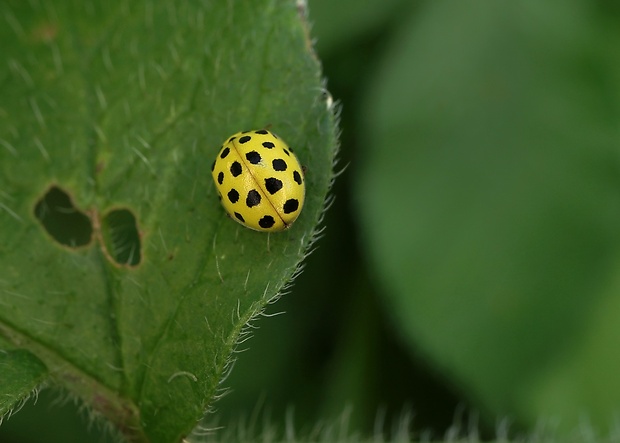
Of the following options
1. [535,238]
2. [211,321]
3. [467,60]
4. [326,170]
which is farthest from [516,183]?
[211,321]

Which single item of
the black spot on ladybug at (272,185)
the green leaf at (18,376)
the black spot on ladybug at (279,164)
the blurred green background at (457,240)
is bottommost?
the blurred green background at (457,240)

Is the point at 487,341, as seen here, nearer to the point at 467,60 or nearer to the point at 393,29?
the point at 467,60

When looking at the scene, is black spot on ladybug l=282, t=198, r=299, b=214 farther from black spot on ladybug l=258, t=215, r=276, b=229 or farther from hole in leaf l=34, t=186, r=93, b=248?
hole in leaf l=34, t=186, r=93, b=248

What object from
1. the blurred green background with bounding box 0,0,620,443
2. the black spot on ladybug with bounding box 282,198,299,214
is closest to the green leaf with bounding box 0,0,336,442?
the black spot on ladybug with bounding box 282,198,299,214

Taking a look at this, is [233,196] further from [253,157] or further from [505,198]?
[505,198]

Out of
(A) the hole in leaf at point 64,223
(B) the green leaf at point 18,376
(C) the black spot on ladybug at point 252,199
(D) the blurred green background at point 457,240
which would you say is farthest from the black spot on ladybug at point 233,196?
(D) the blurred green background at point 457,240

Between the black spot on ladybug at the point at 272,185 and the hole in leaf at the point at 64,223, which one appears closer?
the black spot on ladybug at the point at 272,185

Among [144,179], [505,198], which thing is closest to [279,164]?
[144,179]

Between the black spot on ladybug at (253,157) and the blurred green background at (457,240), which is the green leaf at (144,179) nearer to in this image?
the black spot on ladybug at (253,157)
